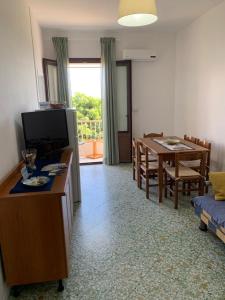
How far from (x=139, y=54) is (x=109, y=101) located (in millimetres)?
1169

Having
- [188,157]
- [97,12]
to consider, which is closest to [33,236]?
[188,157]

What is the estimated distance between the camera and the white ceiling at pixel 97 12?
138 inches

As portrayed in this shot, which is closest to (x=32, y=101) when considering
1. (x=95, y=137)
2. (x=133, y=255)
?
(x=133, y=255)

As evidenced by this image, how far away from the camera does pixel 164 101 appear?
5582 millimetres

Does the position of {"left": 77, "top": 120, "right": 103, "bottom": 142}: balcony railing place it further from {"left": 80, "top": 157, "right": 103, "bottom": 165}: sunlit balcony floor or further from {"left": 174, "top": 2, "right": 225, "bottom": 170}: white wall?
{"left": 174, "top": 2, "right": 225, "bottom": 170}: white wall

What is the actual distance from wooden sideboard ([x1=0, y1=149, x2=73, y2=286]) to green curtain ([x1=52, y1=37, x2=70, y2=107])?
3.41 m

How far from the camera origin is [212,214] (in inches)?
94.0

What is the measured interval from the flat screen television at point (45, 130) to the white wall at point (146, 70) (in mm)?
2527

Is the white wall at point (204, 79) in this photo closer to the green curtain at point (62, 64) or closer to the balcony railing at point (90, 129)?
the balcony railing at point (90, 129)

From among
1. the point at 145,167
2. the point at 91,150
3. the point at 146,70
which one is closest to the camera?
the point at 145,167

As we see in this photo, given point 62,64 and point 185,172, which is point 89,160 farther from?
point 185,172

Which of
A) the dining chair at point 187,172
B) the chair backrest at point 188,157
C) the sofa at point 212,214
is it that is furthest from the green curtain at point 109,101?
the sofa at point 212,214

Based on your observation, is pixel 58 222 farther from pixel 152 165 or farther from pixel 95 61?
pixel 95 61

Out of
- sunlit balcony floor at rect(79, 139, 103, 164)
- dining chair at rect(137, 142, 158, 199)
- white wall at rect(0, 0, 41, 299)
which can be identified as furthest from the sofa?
sunlit balcony floor at rect(79, 139, 103, 164)
